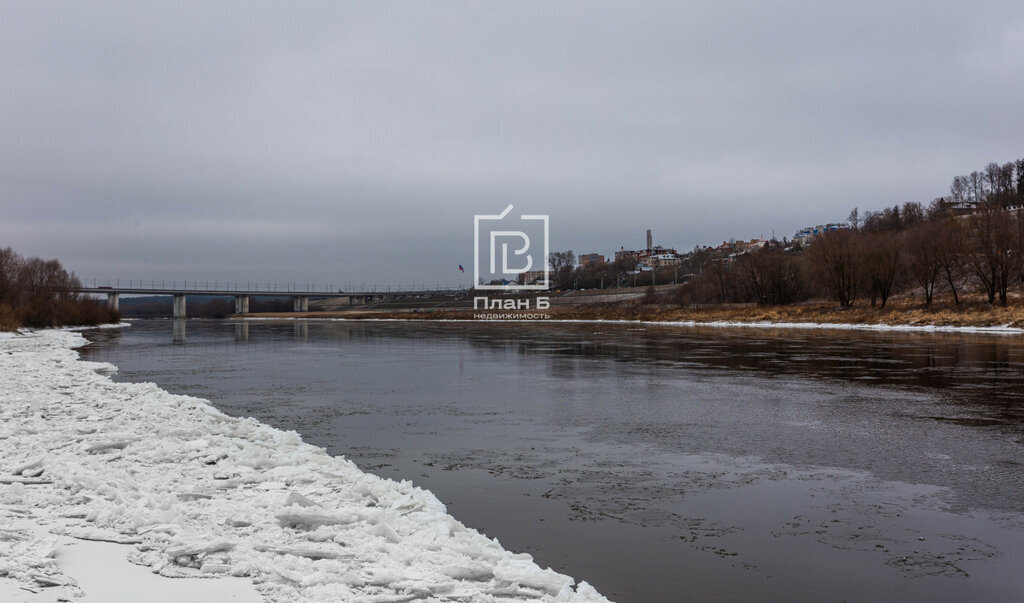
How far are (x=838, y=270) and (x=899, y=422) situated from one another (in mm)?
63086

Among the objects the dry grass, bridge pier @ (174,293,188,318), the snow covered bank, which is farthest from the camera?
bridge pier @ (174,293,188,318)

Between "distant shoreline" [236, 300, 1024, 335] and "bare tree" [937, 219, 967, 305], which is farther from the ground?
"bare tree" [937, 219, 967, 305]

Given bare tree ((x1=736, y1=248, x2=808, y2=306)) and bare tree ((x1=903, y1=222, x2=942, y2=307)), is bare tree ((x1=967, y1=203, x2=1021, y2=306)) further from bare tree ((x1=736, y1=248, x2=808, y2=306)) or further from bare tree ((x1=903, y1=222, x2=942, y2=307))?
bare tree ((x1=736, y1=248, x2=808, y2=306))

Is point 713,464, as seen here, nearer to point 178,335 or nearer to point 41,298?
point 178,335

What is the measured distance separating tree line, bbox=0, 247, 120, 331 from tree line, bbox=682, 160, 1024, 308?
244 ft

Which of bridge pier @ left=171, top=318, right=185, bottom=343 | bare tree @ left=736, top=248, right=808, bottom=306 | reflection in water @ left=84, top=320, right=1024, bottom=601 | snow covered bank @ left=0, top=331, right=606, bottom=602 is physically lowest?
bridge pier @ left=171, top=318, right=185, bottom=343

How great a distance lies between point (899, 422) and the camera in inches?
456

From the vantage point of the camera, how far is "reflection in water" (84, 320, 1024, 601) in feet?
17.4

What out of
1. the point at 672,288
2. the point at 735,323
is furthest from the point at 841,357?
the point at 672,288

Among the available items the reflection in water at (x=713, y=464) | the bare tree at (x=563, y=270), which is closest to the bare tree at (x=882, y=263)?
the reflection in water at (x=713, y=464)

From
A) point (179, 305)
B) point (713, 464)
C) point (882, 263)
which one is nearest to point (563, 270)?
point (179, 305)

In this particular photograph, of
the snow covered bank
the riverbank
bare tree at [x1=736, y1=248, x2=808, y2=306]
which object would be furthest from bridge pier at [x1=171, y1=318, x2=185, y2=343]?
bare tree at [x1=736, y1=248, x2=808, y2=306]

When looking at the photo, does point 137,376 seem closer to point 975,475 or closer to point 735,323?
point 975,475

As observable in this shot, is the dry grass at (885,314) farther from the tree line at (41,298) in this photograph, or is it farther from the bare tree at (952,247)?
the tree line at (41,298)
